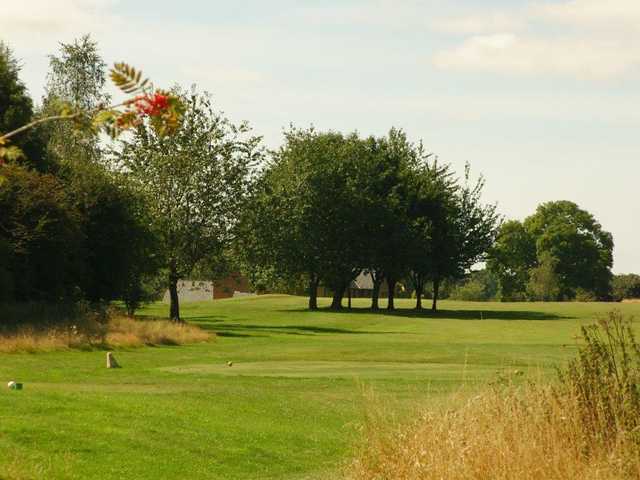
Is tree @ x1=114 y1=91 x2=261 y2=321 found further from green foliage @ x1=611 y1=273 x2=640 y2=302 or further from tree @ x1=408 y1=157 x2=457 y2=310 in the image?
green foliage @ x1=611 y1=273 x2=640 y2=302

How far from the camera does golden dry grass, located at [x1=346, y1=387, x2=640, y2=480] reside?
12.0 metres

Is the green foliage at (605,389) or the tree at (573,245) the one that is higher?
the tree at (573,245)

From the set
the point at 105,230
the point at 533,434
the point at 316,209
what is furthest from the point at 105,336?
the point at 316,209

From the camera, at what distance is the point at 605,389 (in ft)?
44.0

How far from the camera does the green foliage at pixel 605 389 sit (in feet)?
42.7

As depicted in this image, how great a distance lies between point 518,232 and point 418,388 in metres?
132

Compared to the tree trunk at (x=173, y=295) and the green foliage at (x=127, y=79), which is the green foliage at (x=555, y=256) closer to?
the tree trunk at (x=173, y=295)

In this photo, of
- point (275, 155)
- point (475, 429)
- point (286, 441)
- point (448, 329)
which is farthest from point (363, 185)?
point (475, 429)

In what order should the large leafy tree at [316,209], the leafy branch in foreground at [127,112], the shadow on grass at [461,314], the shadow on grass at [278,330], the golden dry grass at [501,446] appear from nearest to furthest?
the leafy branch in foreground at [127,112]
the golden dry grass at [501,446]
the shadow on grass at [278,330]
the large leafy tree at [316,209]
the shadow on grass at [461,314]

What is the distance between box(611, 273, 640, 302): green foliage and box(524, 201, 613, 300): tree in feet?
11.4

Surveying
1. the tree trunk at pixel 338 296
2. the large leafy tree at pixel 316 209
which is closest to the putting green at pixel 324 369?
the large leafy tree at pixel 316 209

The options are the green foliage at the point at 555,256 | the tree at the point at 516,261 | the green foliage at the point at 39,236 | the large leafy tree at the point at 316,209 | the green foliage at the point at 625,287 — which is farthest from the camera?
the tree at the point at 516,261

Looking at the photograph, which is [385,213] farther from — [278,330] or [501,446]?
[501,446]

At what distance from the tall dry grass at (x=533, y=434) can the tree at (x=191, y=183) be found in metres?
54.0
